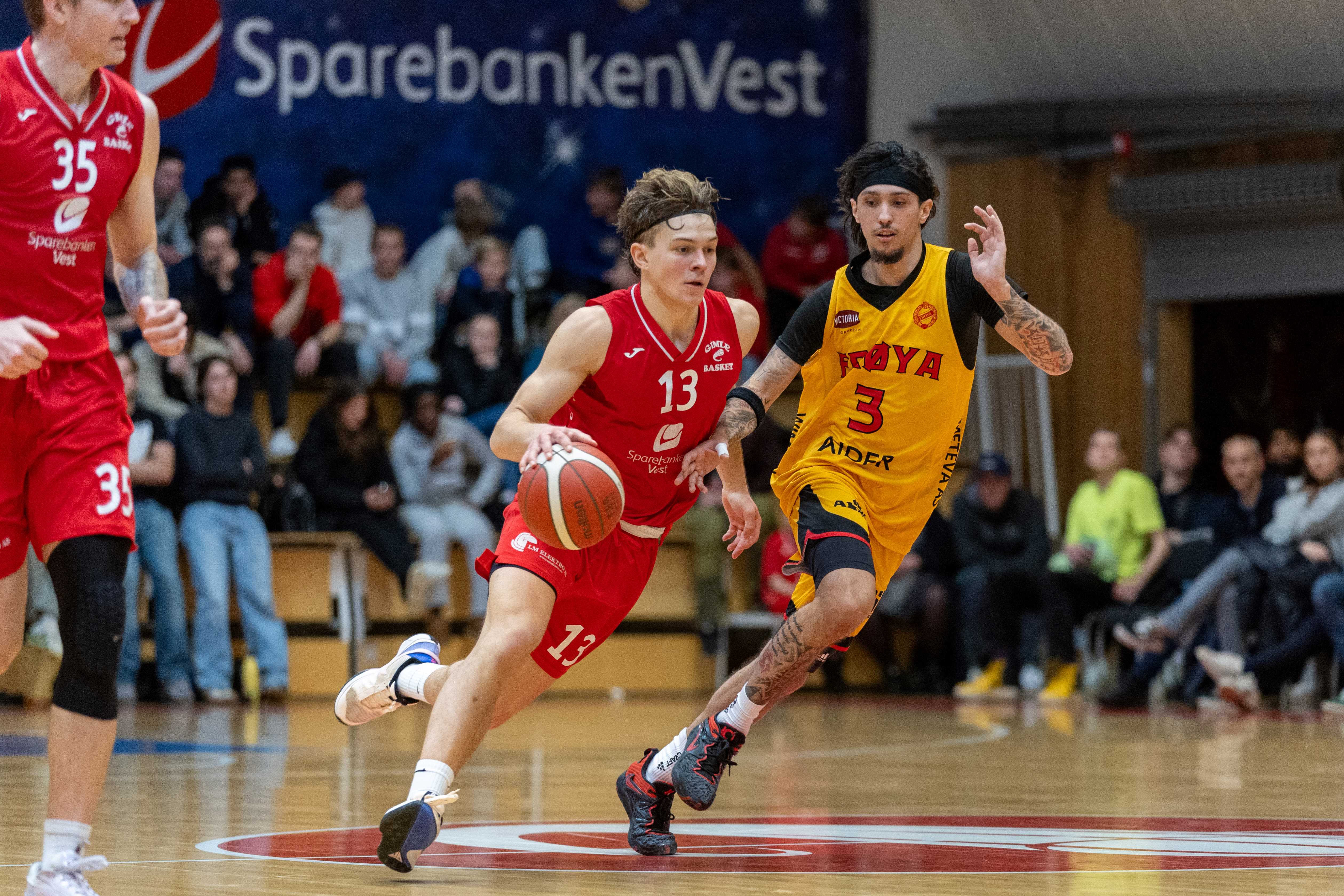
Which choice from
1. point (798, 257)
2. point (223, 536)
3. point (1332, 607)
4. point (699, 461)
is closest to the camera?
point (699, 461)

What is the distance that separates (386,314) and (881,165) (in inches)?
320

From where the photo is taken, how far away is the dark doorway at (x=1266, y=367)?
46.7ft

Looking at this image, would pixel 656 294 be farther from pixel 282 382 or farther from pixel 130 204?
pixel 282 382

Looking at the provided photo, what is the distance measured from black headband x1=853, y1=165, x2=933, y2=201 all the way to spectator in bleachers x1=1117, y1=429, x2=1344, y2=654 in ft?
21.8

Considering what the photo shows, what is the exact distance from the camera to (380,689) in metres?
5.33

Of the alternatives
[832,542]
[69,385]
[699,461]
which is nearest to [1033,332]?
[832,542]

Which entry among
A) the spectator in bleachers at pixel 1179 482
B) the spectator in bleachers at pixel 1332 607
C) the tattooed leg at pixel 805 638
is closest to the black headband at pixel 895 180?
the tattooed leg at pixel 805 638

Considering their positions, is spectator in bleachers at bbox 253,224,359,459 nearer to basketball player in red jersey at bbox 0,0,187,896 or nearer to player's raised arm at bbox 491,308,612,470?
player's raised arm at bbox 491,308,612,470

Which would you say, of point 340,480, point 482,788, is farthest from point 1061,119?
point 482,788

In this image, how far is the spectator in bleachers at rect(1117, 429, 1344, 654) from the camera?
37.0ft

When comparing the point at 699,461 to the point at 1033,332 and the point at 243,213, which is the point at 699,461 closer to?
the point at 1033,332

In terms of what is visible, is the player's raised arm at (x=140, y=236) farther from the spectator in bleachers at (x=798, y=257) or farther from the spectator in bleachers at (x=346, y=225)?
the spectator in bleachers at (x=798, y=257)

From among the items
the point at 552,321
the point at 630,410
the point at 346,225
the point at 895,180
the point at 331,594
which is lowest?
the point at 331,594

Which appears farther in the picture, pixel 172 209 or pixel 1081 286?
pixel 1081 286
